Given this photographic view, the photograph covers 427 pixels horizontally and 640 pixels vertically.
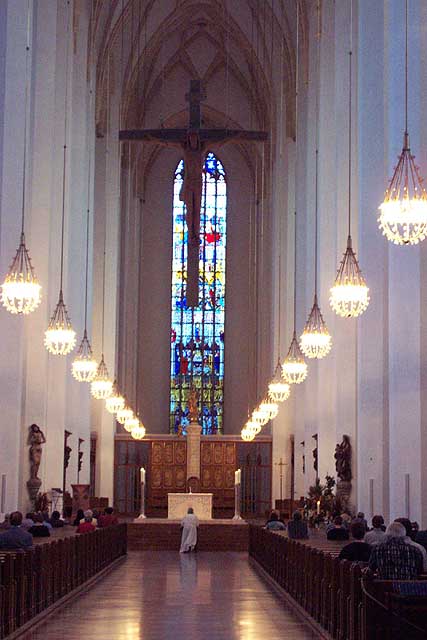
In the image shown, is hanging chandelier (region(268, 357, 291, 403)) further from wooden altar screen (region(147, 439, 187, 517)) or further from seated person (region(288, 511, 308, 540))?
wooden altar screen (region(147, 439, 187, 517))

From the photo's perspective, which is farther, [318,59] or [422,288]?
[318,59]

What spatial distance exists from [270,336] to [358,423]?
60.4ft

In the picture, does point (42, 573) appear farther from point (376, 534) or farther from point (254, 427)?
point (254, 427)

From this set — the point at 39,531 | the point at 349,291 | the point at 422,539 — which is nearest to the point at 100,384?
the point at 39,531

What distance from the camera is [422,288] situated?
1777cm

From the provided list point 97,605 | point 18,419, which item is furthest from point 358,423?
point 97,605

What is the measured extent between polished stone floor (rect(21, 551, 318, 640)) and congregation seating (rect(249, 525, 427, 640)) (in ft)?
1.05

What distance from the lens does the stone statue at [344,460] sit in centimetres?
2373

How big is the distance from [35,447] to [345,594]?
14.0 m

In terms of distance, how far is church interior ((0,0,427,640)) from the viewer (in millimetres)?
15352

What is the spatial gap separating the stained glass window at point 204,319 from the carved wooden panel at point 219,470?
3.54m

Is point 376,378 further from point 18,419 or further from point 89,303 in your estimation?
point 89,303

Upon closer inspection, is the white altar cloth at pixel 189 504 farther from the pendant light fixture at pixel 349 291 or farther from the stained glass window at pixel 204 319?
the pendant light fixture at pixel 349 291

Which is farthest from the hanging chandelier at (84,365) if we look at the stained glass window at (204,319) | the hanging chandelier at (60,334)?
the stained glass window at (204,319)
